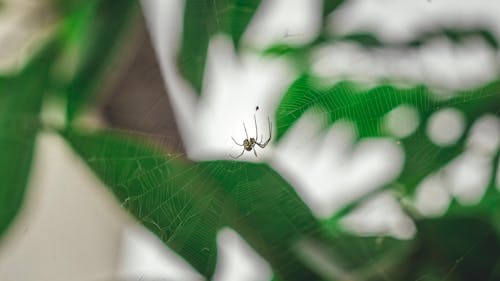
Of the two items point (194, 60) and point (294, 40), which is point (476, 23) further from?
point (194, 60)

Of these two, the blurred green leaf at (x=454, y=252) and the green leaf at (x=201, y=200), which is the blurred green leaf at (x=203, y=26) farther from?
the blurred green leaf at (x=454, y=252)

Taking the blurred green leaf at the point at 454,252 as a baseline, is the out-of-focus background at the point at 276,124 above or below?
above

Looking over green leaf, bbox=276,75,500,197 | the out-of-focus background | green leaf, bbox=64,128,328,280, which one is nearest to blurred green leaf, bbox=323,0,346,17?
the out-of-focus background

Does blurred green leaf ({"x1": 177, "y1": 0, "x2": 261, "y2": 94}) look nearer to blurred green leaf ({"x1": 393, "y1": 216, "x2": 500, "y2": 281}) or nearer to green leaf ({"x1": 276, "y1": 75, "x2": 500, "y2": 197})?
green leaf ({"x1": 276, "y1": 75, "x2": 500, "y2": 197})

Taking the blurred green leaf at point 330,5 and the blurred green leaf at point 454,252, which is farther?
the blurred green leaf at point 330,5

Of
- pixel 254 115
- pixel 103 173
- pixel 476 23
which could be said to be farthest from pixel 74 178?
pixel 476 23

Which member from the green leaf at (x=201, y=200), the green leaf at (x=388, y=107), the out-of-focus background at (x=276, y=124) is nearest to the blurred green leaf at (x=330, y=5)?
the out-of-focus background at (x=276, y=124)

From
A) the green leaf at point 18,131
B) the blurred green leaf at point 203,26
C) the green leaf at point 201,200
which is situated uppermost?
the blurred green leaf at point 203,26
